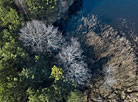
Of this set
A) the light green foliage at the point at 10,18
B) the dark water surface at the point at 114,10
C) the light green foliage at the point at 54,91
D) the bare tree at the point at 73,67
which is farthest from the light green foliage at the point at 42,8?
the dark water surface at the point at 114,10

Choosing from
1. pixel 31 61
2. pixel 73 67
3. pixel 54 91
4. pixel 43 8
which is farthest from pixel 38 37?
pixel 54 91

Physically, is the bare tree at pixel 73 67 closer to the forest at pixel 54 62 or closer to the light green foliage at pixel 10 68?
the forest at pixel 54 62

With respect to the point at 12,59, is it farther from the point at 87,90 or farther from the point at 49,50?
the point at 87,90

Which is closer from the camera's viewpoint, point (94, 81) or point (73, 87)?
point (73, 87)

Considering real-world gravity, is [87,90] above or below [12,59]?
below

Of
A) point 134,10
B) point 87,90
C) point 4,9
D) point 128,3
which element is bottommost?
point 87,90

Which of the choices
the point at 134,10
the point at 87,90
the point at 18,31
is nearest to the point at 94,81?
the point at 87,90

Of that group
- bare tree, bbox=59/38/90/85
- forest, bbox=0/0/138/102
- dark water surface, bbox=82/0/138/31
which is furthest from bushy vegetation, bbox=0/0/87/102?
dark water surface, bbox=82/0/138/31

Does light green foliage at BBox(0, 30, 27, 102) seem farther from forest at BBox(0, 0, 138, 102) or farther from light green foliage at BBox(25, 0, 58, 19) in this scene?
light green foliage at BBox(25, 0, 58, 19)
